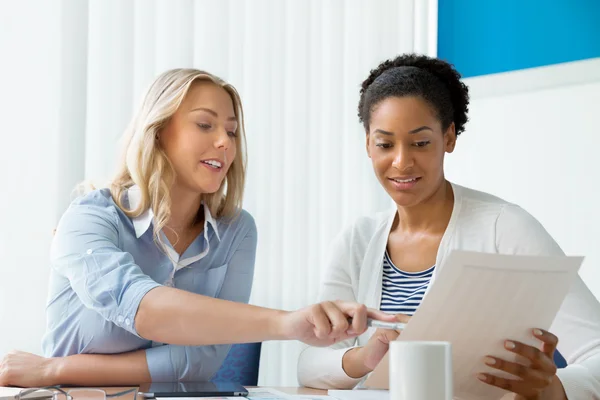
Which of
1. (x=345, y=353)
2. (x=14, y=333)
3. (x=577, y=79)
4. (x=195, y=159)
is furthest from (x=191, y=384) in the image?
(x=577, y=79)

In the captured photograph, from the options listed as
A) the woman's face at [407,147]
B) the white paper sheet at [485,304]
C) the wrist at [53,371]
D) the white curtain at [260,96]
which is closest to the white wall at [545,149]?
the white curtain at [260,96]

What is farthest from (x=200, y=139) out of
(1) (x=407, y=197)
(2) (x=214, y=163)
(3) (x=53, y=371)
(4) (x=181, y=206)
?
(3) (x=53, y=371)

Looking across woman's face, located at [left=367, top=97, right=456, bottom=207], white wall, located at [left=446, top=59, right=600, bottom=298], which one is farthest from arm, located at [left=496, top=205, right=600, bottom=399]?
white wall, located at [left=446, top=59, right=600, bottom=298]

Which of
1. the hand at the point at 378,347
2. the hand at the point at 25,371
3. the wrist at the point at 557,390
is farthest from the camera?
the hand at the point at 25,371

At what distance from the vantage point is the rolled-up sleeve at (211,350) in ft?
5.28

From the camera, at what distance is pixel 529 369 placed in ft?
3.89

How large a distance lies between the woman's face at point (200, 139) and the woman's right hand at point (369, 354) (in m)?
0.54

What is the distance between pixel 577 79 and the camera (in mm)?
2857

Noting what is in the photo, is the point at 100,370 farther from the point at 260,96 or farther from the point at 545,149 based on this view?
the point at 545,149

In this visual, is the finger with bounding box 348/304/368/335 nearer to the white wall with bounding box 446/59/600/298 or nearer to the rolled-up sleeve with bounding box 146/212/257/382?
the rolled-up sleeve with bounding box 146/212/257/382

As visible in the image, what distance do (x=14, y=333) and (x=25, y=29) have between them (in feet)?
3.17

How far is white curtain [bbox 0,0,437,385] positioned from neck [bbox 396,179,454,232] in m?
1.09

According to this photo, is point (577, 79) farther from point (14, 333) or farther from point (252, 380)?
point (14, 333)

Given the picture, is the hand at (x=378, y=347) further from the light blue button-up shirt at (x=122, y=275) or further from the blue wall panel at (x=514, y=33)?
the blue wall panel at (x=514, y=33)
